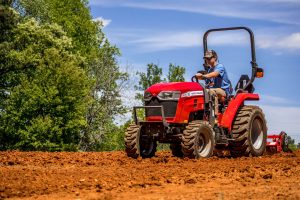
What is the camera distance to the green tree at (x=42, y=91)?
42.9 meters

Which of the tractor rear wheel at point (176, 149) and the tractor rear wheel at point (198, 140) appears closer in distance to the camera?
the tractor rear wheel at point (198, 140)

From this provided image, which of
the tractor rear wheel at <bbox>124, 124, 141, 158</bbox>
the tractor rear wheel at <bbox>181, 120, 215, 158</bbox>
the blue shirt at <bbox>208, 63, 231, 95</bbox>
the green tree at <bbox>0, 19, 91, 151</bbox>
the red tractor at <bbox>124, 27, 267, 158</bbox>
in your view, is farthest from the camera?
the green tree at <bbox>0, 19, 91, 151</bbox>

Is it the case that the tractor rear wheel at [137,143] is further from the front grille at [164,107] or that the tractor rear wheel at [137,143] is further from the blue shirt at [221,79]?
the blue shirt at [221,79]

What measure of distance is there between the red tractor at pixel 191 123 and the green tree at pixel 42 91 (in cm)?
2920

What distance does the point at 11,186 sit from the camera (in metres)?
8.64

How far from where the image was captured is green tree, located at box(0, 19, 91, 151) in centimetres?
4288

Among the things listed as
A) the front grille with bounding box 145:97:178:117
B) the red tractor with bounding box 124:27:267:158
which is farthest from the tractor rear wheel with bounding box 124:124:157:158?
the front grille with bounding box 145:97:178:117

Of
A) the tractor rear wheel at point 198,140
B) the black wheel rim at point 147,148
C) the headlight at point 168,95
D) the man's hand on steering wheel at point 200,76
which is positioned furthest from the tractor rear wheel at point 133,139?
the man's hand on steering wheel at point 200,76

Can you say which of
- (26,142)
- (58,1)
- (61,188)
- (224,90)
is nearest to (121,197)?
(61,188)

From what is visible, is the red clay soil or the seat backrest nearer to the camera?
the red clay soil

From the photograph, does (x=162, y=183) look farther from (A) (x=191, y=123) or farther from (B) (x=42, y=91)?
(B) (x=42, y=91)

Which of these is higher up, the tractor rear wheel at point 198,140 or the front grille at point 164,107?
the front grille at point 164,107

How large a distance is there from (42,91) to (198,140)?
33.2 meters

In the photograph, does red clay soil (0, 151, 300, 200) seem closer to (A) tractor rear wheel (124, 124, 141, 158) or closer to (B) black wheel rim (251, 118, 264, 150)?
(A) tractor rear wheel (124, 124, 141, 158)
